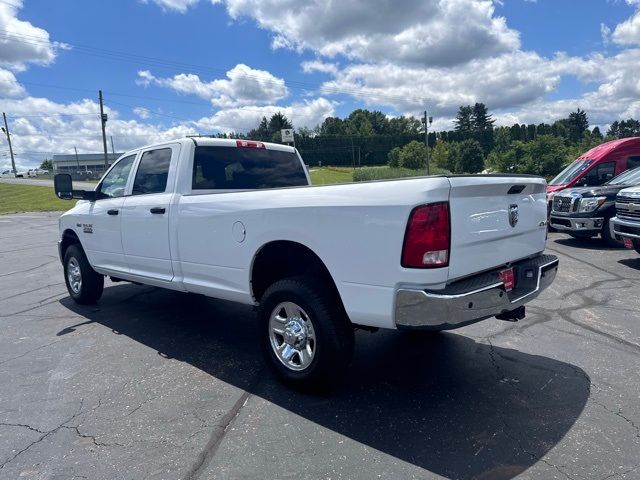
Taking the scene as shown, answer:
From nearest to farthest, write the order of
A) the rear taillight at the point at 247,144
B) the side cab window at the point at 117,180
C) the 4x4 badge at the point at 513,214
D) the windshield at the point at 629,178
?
the 4x4 badge at the point at 513,214, the rear taillight at the point at 247,144, the side cab window at the point at 117,180, the windshield at the point at 629,178

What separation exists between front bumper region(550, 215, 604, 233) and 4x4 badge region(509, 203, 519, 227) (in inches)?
315

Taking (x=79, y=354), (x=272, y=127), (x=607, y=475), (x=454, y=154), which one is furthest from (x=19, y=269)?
(x=272, y=127)

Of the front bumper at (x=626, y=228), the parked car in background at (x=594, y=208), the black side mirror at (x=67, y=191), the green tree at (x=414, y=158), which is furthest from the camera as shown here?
the green tree at (x=414, y=158)

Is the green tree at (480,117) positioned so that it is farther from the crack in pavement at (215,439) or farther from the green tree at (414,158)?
the crack in pavement at (215,439)

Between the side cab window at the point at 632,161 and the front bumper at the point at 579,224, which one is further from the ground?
the side cab window at the point at 632,161

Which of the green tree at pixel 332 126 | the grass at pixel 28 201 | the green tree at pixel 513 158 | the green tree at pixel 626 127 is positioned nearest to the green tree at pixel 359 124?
the green tree at pixel 332 126

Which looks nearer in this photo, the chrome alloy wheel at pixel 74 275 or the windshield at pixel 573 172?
the chrome alloy wheel at pixel 74 275

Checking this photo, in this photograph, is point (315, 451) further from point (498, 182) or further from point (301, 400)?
point (498, 182)

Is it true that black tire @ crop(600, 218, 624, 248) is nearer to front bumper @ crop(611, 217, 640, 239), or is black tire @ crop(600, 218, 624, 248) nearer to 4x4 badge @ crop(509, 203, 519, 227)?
front bumper @ crop(611, 217, 640, 239)

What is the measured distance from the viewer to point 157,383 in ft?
12.9

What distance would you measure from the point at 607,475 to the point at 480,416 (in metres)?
0.81

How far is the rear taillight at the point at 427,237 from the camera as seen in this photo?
9.09 feet

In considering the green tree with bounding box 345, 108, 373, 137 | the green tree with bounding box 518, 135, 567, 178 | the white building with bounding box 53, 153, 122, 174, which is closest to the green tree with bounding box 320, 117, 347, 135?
the green tree with bounding box 345, 108, 373, 137

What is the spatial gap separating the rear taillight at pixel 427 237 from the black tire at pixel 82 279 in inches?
196
